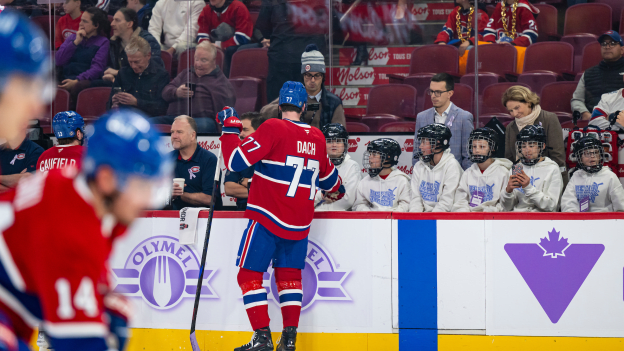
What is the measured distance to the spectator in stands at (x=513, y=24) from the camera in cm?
742

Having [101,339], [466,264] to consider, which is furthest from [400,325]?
[101,339]

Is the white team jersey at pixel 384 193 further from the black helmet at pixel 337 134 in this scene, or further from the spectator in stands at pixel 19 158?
the spectator in stands at pixel 19 158

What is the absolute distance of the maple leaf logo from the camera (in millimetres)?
4023

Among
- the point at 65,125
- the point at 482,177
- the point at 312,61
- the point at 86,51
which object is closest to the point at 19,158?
the point at 65,125

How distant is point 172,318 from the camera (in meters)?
4.34

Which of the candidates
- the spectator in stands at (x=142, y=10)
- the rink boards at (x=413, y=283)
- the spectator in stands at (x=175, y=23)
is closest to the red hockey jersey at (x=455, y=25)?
the spectator in stands at (x=175, y=23)

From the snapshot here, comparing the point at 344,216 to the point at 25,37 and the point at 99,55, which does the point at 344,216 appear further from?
the point at 99,55

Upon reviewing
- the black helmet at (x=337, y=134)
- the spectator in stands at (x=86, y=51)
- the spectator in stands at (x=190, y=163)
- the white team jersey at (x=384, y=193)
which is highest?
the spectator in stands at (x=86, y=51)

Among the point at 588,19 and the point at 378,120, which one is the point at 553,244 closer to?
the point at 378,120

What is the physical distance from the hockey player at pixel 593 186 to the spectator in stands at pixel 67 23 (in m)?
5.73

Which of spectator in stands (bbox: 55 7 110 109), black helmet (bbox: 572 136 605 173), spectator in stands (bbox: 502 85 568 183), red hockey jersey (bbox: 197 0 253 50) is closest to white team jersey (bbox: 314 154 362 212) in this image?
spectator in stands (bbox: 502 85 568 183)

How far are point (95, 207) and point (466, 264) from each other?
3232mm

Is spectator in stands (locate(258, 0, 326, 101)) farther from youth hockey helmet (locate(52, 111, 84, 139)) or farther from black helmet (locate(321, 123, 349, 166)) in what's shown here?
youth hockey helmet (locate(52, 111, 84, 139))

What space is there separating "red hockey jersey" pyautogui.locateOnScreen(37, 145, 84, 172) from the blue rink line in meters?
2.34
